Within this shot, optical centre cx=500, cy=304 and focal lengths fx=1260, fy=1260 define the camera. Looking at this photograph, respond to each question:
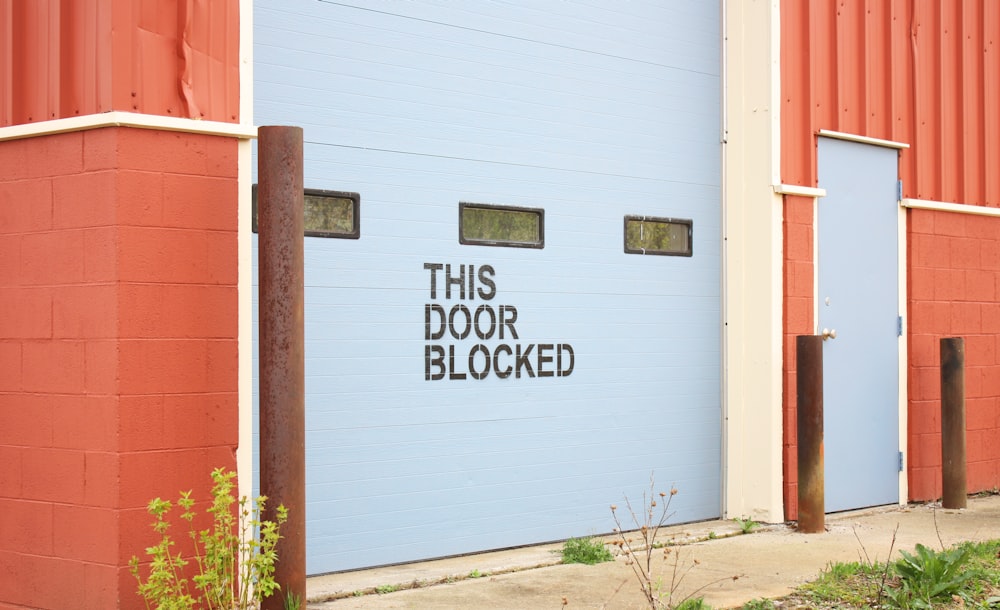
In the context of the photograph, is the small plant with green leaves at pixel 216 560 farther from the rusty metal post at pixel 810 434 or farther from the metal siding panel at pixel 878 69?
the metal siding panel at pixel 878 69

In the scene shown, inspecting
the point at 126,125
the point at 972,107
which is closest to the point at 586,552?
the point at 126,125

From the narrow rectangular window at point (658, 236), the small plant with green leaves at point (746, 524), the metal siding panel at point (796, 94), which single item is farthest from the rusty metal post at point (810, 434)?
the metal siding panel at point (796, 94)

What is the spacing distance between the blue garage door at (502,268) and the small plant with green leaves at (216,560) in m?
1.05

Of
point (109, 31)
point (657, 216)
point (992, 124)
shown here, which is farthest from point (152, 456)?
point (992, 124)

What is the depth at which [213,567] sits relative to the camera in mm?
5602

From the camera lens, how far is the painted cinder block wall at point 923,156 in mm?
9047

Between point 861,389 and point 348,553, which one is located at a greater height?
point 861,389

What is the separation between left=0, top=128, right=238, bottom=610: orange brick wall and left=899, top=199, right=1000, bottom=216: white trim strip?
599 centimetres

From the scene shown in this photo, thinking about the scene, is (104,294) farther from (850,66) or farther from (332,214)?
(850,66)

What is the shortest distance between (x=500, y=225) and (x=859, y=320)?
11.0 ft

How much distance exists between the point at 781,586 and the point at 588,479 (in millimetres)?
1851

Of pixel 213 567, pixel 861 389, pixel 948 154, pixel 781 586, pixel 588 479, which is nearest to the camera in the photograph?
pixel 213 567

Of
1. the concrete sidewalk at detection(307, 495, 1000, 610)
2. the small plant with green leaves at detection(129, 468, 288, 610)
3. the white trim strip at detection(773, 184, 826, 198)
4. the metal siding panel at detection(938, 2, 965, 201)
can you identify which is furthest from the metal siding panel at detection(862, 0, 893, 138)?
the small plant with green leaves at detection(129, 468, 288, 610)

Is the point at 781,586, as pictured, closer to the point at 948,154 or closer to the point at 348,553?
the point at 348,553
